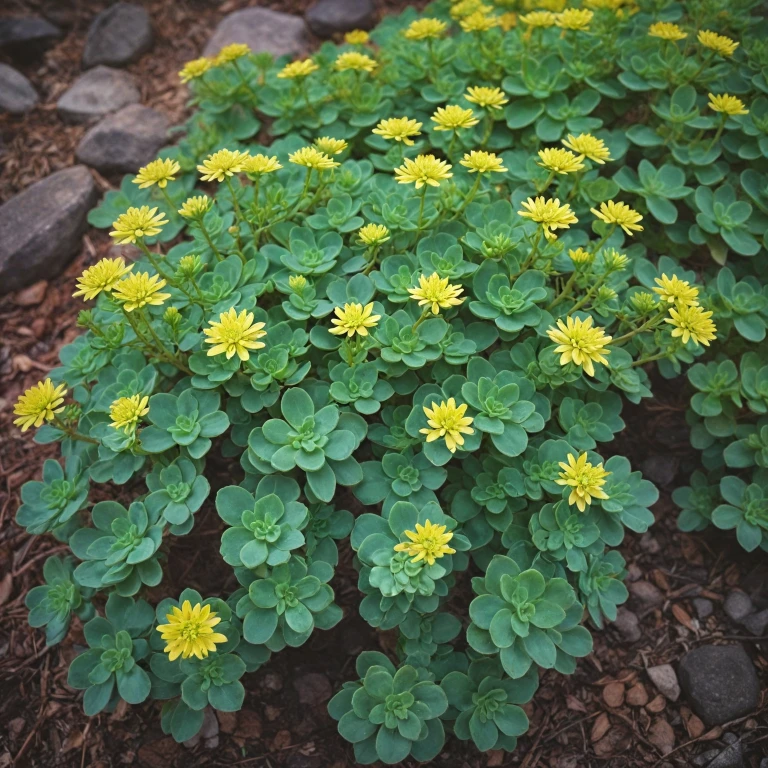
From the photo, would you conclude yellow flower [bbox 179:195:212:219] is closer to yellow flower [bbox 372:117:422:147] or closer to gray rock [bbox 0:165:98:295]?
yellow flower [bbox 372:117:422:147]

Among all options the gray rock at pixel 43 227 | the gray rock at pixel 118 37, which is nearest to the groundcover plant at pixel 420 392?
the gray rock at pixel 43 227

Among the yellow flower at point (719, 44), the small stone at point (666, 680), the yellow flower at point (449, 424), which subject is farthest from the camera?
the yellow flower at point (719, 44)

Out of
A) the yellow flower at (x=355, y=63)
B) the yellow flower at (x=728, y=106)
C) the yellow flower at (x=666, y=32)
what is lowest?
the yellow flower at (x=728, y=106)

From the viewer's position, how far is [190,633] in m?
2.02

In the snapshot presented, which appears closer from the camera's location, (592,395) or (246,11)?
(592,395)

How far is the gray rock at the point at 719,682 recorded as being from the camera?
2.56m

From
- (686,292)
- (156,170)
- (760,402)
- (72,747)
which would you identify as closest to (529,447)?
(686,292)

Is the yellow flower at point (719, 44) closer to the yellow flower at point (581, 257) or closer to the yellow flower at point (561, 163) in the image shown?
the yellow flower at point (561, 163)

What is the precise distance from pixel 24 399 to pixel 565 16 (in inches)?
118

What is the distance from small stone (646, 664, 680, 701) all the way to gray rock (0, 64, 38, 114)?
510cm

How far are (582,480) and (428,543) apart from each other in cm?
57

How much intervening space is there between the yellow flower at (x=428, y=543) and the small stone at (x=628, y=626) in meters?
1.22

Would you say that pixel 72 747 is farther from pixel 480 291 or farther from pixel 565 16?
A: pixel 565 16

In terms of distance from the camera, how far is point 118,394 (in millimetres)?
2465
